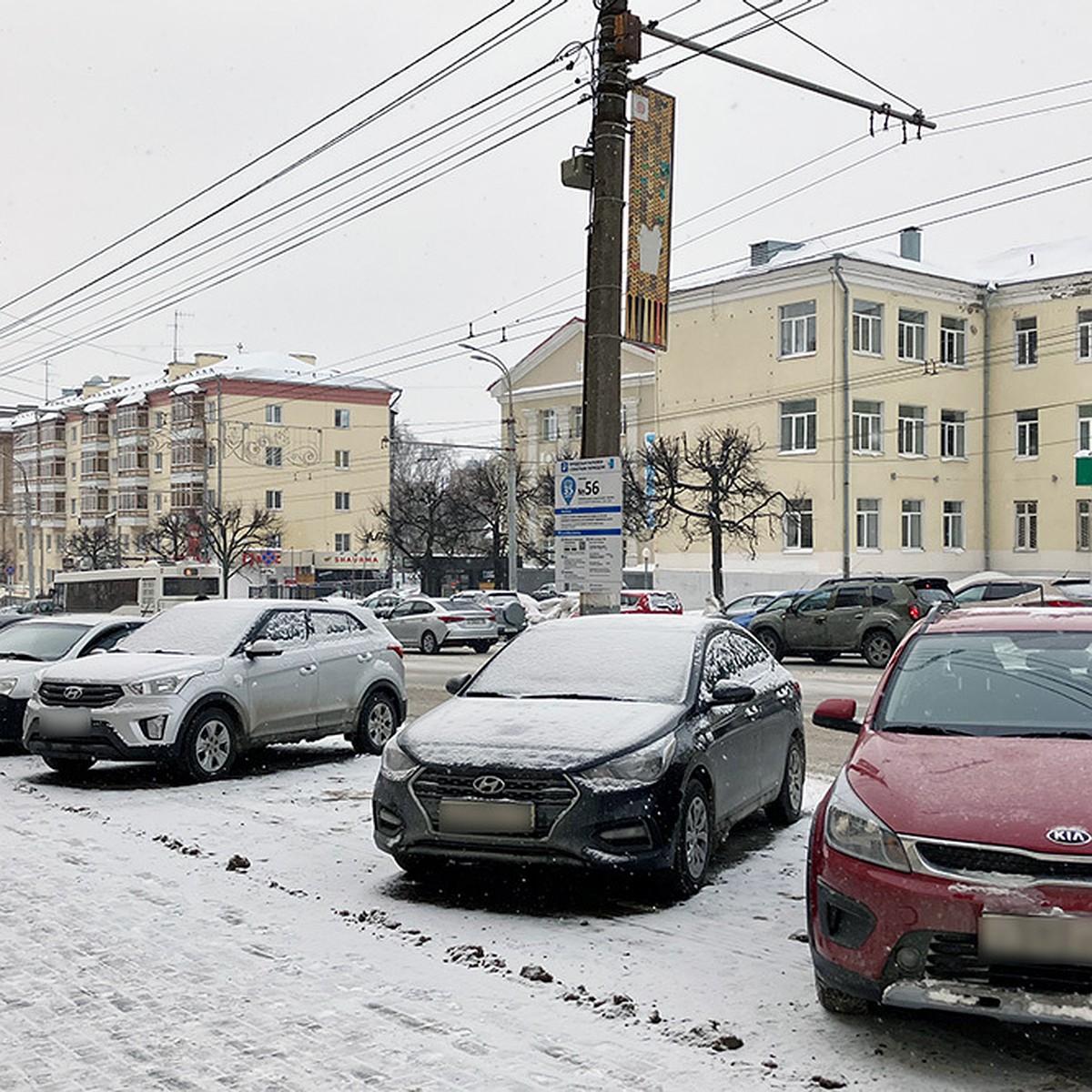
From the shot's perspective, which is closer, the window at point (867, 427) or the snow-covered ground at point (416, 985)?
the snow-covered ground at point (416, 985)

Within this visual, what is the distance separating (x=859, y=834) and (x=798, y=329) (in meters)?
45.6

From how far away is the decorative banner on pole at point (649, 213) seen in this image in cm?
1123

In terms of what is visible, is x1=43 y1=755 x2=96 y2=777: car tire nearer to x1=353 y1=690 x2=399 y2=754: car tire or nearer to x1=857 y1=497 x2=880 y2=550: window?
x1=353 y1=690 x2=399 y2=754: car tire

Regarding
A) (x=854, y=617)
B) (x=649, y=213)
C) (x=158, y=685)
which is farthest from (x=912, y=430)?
(x=158, y=685)

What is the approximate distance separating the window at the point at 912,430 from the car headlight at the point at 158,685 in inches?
1658

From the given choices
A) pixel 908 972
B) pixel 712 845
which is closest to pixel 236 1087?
pixel 908 972

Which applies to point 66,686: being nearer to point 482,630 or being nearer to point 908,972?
point 908,972

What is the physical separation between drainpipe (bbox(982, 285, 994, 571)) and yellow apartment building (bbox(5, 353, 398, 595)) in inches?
1319

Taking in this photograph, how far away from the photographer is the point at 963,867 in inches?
184

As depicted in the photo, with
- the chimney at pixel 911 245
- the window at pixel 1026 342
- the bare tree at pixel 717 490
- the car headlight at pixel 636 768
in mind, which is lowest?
the car headlight at pixel 636 768

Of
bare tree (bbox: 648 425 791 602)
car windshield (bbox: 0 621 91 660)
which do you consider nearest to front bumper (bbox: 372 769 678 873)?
car windshield (bbox: 0 621 91 660)

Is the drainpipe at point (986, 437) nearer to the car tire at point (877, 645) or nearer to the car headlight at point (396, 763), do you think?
the car tire at point (877, 645)

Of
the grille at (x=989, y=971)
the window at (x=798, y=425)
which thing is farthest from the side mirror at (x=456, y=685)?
the window at (x=798, y=425)

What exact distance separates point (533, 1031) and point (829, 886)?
3.90ft
